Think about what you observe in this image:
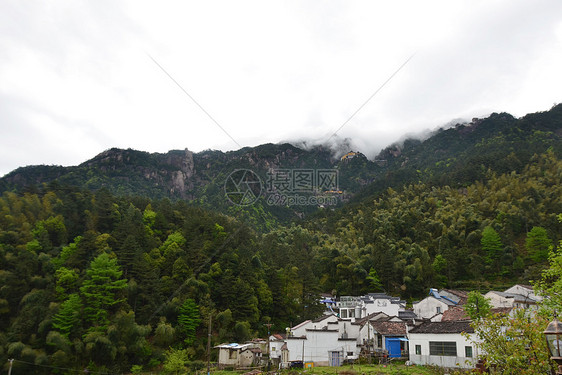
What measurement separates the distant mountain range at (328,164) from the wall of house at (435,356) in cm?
5980

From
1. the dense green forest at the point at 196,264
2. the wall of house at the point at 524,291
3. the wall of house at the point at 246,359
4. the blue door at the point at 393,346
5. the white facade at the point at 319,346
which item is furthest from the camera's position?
the wall of house at the point at 524,291

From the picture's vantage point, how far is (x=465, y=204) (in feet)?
226

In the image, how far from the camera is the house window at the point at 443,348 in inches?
923

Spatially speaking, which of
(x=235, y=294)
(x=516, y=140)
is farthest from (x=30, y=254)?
(x=516, y=140)

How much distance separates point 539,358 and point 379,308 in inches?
1417

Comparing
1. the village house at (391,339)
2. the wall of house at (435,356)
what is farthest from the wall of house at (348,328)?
the wall of house at (435,356)

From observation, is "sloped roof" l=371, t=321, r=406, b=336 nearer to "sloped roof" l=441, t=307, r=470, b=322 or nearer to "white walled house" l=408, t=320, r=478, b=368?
"sloped roof" l=441, t=307, r=470, b=322

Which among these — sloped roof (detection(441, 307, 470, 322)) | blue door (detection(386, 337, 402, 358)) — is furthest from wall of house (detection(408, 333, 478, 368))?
sloped roof (detection(441, 307, 470, 322))

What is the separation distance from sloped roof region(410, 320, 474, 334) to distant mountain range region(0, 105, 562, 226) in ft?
196

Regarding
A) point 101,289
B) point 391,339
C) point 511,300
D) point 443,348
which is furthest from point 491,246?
point 101,289

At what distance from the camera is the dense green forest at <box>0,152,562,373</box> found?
30188 millimetres

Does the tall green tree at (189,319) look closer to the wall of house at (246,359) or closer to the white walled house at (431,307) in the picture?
the wall of house at (246,359)

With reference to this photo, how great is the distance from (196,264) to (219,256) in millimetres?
2947

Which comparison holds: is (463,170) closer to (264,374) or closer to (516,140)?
(516,140)
